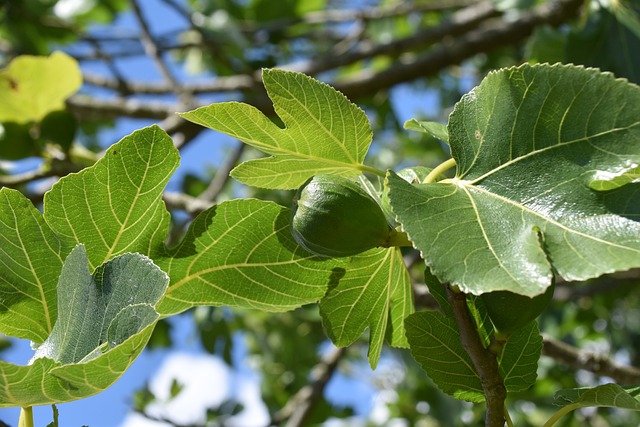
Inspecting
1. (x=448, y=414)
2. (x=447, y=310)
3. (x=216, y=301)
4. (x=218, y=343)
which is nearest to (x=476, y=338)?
(x=447, y=310)

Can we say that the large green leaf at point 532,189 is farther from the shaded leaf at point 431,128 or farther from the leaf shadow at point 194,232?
the leaf shadow at point 194,232

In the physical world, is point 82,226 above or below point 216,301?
above

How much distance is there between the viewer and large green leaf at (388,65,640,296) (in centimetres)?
82

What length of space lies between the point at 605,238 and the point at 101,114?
7.79ft

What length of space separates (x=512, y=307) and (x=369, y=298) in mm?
294

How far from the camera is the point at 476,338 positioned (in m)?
0.94

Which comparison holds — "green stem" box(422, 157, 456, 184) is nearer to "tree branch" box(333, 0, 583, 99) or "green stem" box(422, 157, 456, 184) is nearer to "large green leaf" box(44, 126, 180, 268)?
"large green leaf" box(44, 126, 180, 268)

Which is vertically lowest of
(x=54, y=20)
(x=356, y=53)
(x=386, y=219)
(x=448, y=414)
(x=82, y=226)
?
(x=448, y=414)

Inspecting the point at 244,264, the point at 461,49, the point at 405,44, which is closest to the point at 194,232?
the point at 244,264

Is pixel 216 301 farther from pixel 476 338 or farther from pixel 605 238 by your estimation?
pixel 605 238

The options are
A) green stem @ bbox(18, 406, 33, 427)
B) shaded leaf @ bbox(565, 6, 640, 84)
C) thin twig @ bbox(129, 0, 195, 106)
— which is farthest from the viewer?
thin twig @ bbox(129, 0, 195, 106)

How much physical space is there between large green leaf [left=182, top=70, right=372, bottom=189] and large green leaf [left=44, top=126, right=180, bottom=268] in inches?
3.3

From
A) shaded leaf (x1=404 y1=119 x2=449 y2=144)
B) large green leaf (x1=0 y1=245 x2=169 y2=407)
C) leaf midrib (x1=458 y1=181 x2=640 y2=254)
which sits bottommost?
leaf midrib (x1=458 y1=181 x2=640 y2=254)


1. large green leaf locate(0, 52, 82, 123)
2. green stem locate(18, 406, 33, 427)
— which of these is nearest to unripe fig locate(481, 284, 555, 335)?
green stem locate(18, 406, 33, 427)
